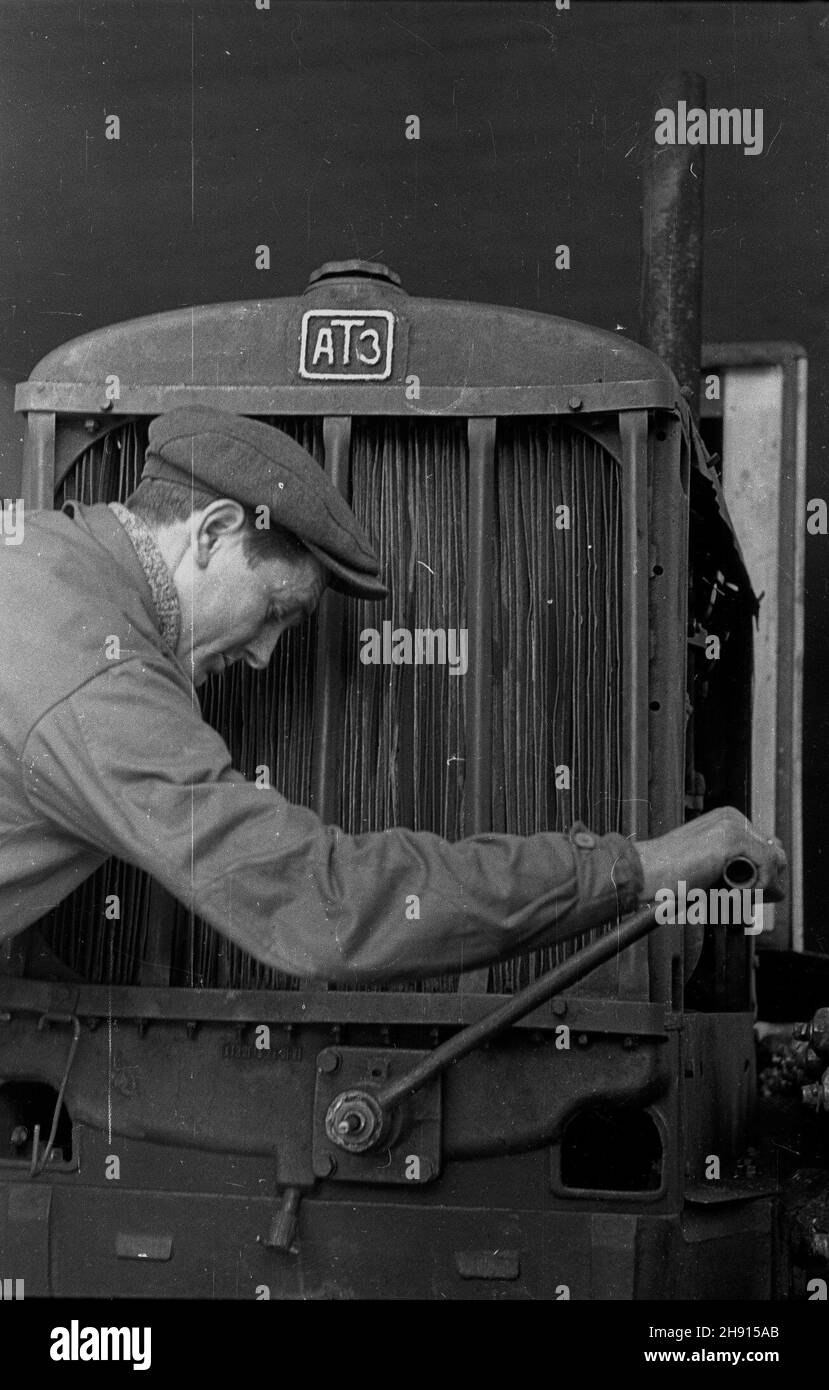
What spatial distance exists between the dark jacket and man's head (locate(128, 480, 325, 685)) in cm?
29

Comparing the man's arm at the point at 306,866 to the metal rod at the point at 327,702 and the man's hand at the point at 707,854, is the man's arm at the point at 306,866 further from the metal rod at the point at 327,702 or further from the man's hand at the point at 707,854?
the metal rod at the point at 327,702

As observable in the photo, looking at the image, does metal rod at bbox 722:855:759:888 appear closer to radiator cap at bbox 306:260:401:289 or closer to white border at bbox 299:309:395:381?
white border at bbox 299:309:395:381

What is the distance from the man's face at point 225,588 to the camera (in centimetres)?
249

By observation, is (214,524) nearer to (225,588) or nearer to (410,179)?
(225,588)

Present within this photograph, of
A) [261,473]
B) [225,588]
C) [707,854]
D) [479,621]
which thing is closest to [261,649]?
[225,588]

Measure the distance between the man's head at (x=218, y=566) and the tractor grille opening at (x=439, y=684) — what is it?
8.0 inches

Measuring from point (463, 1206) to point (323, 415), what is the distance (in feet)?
4.58

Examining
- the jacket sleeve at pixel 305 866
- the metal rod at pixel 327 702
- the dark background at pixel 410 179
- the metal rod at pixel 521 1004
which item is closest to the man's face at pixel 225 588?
the metal rod at pixel 327 702

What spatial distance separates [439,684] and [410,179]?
295cm

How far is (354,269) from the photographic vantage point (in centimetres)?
277

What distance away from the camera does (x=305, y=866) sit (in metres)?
2.04

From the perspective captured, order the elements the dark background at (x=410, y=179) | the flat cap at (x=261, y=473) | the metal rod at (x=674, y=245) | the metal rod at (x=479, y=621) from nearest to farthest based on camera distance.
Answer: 1. the flat cap at (x=261, y=473)
2. the metal rod at (x=479, y=621)
3. the metal rod at (x=674, y=245)
4. the dark background at (x=410, y=179)

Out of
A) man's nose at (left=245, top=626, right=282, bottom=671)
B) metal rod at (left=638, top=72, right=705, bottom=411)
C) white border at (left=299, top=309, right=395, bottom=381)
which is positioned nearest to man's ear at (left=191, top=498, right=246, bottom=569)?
man's nose at (left=245, top=626, right=282, bottom=671)

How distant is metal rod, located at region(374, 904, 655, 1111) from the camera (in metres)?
2.27
